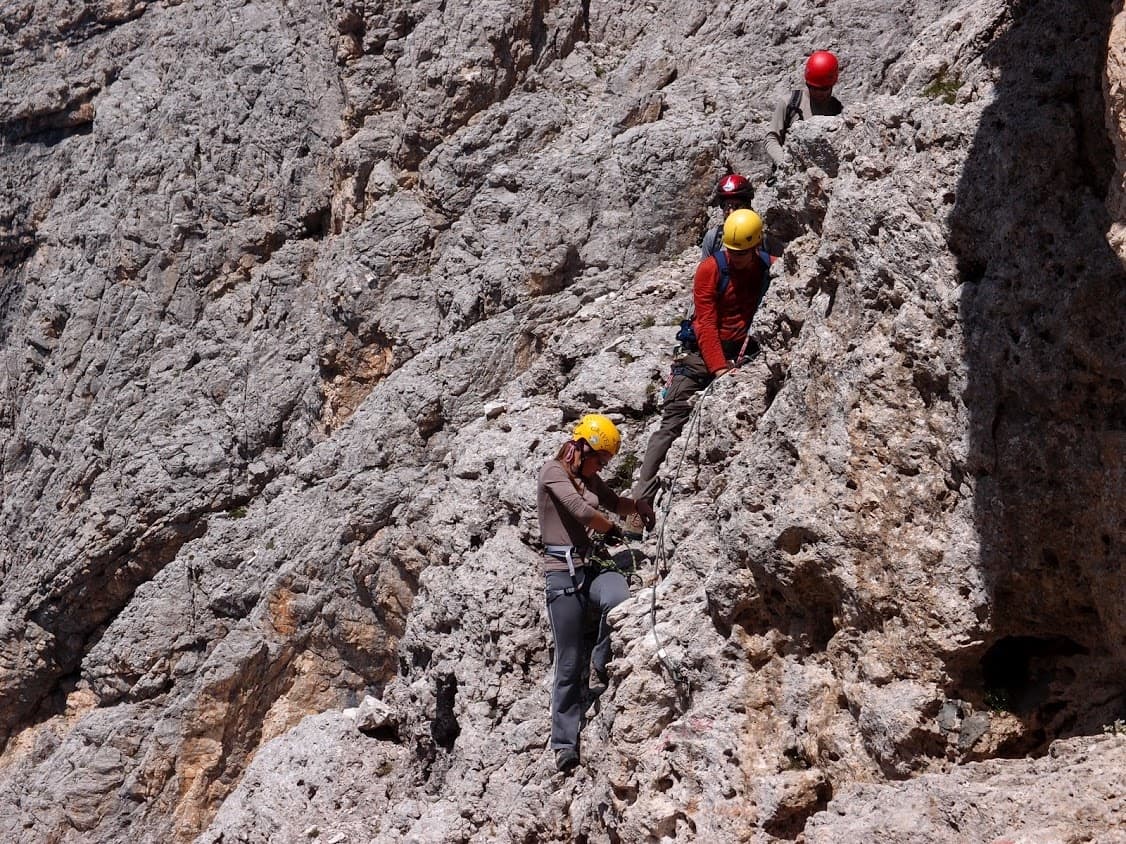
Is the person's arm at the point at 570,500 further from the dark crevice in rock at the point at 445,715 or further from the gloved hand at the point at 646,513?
the dark crevice in rock at the point at 445,715

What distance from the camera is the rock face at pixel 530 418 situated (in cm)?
671

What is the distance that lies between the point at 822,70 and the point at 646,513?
5.47m

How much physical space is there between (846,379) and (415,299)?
1051 cm

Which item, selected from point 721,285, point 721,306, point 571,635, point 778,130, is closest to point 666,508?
point 571,635

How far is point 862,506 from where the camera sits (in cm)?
731

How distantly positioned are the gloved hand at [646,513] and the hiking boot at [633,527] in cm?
15

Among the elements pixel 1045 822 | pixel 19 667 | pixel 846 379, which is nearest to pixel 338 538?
pixel 19 667

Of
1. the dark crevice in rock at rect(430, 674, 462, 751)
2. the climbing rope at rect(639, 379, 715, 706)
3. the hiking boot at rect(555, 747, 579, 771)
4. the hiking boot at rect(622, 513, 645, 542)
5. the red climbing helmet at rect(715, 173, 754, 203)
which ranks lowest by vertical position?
the dark crevice in rock at rect(430, 674, 462, 751)

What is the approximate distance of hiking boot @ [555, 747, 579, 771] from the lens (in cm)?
922

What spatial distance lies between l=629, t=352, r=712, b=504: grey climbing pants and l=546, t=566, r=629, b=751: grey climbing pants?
122 cm

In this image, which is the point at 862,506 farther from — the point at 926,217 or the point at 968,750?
the point at 926,217

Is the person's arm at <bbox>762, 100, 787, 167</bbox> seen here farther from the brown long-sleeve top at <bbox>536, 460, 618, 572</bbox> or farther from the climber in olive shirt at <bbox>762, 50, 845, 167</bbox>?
the brown long-sleeve top at <bbox>536, 460, 618, 572</bbox>

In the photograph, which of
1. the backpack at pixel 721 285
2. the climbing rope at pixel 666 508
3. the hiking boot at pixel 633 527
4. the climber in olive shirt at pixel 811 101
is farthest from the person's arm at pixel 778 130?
the hiking boot at pixel 633 527

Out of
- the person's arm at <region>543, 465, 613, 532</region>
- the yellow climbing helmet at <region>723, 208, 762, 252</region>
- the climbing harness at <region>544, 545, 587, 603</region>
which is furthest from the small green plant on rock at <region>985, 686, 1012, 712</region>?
the yellow climbing helmet at <region>723, 208, 762, 252</region>
